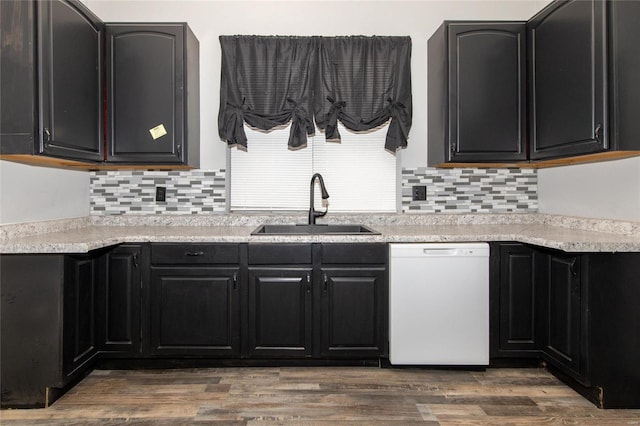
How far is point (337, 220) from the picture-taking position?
10.7 ft

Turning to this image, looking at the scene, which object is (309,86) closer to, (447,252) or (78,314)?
(447,252)

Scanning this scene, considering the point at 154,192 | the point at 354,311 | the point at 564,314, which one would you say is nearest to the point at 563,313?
the point at 564,314

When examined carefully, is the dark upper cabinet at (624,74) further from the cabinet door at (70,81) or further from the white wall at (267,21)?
the cabinet door at (70,81)

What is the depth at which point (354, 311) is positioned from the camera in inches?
104

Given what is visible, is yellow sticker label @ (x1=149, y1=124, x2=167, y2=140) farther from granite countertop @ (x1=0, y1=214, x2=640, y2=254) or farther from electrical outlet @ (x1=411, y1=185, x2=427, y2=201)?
electrical outlet @ (x1=411, y1=185, x2=427, y2=201)

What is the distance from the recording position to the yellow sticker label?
9.49 ft

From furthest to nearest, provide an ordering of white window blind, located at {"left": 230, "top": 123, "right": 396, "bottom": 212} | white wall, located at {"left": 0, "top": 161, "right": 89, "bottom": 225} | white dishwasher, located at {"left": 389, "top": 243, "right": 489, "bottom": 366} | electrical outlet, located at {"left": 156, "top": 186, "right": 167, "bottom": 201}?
white window blind, located at {"left": 230, "top": 123, "right": 396, "bottom": 212} < electrical outlet, located at {"left": 156, "top": 186, "right": 167, "bottom": 201} < white dishwasher, located at {"left": 389, "top": 243, "right": 489, "bottom": 366} < white wall, located at {"left": 0, "top": 161, "right": 89, "bottom": 225}

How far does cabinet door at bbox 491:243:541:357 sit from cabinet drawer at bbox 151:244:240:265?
165cm

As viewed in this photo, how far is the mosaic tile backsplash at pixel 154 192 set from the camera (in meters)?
3.25

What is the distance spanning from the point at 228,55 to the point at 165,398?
7.62 ft

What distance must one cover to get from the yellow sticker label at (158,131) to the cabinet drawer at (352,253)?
1.35m

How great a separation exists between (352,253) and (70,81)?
1.94 meters

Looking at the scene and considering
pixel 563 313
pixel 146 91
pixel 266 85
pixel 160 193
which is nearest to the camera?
pixel 563 313

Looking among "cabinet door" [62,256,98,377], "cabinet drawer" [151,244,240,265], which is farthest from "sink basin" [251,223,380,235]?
"cabinet door" [62,256,98,377]
